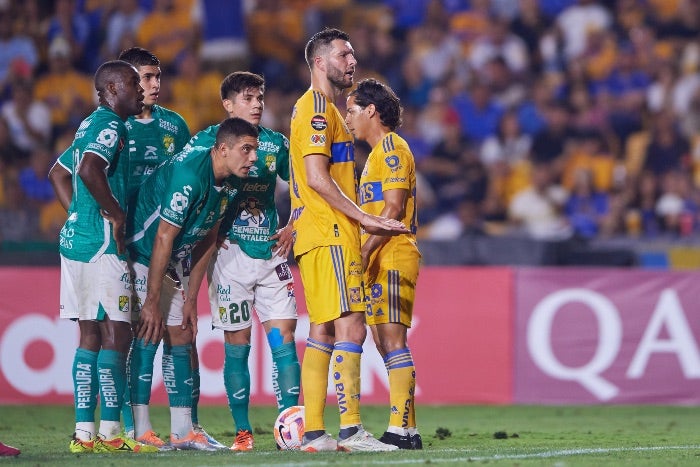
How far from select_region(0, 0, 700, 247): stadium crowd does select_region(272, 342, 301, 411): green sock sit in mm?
6377

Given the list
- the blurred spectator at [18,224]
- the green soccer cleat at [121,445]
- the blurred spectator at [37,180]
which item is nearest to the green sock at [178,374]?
the green soccer cleat at [121,445]

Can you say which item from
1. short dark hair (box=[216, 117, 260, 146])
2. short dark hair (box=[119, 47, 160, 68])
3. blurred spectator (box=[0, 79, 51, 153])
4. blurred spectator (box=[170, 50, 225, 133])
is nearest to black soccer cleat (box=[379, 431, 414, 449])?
short dark hair (box=[216, 117, 260, 146])

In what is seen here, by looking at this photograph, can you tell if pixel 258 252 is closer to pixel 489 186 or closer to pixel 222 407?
pixel 222 407

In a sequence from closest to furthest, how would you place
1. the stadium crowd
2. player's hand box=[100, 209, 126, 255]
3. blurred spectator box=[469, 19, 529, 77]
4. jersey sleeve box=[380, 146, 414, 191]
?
1. player's hand box=[100, 209, 126, 255]
2. jersey sleeve box=[380, 146, 414, 191]
3. the stadium crowd
4. blurred spectator box=[469, 19, 529, 77]

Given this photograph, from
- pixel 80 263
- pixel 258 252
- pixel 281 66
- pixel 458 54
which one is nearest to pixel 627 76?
pixel 458 54

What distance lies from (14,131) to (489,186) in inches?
244

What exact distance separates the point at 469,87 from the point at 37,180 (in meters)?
5.95

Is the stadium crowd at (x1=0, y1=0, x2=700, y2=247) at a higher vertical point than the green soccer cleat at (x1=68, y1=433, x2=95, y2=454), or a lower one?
higher

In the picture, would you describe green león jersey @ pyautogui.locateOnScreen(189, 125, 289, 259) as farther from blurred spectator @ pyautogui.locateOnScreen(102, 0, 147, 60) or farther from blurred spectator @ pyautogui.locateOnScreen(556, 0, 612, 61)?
blurred spectator @ pyautogui.locateOnScreen(556, 0, 612, 61)

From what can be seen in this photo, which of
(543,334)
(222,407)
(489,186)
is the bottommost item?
(222,407)

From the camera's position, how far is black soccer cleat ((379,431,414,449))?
745 cm

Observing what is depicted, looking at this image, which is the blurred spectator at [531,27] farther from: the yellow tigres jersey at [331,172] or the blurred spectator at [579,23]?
the yellow tigres jersey at [331,172]

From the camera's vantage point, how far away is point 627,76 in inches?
653

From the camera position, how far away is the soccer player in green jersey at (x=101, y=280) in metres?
7.51
